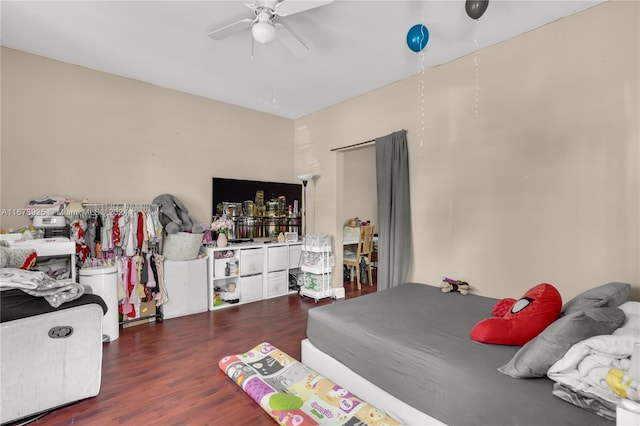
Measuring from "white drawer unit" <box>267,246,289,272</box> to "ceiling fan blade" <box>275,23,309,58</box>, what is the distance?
9.04 ft

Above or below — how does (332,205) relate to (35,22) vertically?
below

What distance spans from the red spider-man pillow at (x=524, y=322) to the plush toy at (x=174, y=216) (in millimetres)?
3305

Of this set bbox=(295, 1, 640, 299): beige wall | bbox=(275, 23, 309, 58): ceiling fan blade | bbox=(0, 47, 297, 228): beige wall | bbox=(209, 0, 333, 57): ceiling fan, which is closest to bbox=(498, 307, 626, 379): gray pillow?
bbox=(295, 1, 640, 299): beige wall

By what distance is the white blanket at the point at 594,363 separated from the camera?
1.21 metres

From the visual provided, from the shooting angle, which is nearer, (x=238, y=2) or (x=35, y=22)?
(x=238, y=2)

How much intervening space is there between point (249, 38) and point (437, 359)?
300cm

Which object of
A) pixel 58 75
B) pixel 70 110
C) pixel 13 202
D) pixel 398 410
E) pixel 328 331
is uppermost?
pixel 58 75

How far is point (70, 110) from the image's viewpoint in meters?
3.32

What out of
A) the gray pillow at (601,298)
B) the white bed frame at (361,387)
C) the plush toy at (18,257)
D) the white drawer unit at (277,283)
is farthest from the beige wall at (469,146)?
the white bed frame at (361,387)

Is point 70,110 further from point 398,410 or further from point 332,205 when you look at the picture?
point 398,410

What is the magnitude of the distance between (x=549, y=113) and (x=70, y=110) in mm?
4748

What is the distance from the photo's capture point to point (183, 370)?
2.43 m

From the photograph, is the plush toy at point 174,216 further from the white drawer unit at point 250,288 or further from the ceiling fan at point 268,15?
the ceiling fan at point 268,15

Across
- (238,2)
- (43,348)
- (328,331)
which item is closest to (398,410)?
(328,331)
